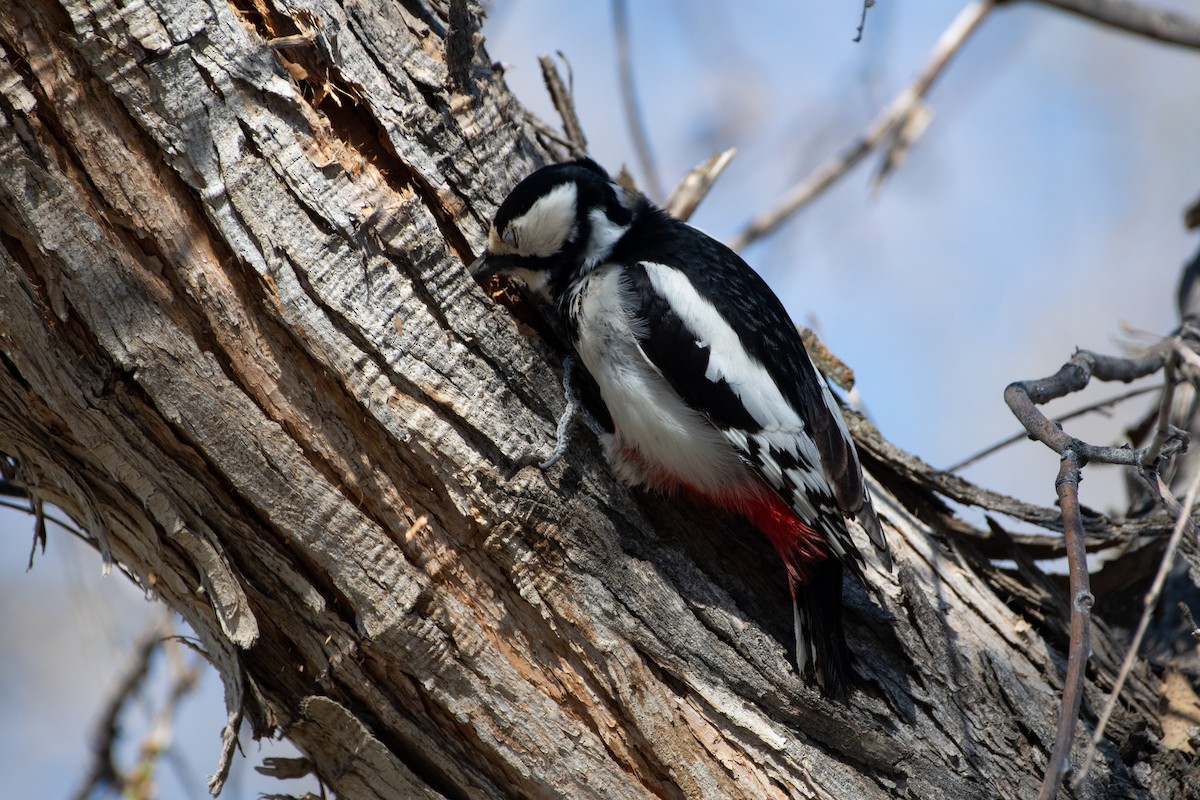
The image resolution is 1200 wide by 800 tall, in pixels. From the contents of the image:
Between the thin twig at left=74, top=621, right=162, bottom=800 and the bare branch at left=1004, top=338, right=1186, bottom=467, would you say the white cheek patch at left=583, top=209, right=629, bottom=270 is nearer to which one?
the bare branch at left=1004, top=338, right=1186, bottom=467

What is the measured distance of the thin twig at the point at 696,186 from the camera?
357 cm

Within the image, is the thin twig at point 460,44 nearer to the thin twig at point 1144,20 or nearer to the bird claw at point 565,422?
the bird claw at point 565,422

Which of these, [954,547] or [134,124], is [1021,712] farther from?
[134,124]

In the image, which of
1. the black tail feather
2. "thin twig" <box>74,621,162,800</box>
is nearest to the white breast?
the black tail feather

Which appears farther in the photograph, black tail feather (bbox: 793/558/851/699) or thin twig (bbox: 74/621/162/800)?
thin twig (bbox: 74/621/162/800)

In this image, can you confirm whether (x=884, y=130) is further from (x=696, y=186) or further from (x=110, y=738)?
(x=110, y=738)

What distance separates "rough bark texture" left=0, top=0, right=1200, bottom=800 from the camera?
1.83m

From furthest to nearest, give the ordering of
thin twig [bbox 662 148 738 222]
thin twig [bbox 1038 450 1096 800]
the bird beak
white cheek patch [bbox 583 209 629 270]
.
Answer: thin twig [bbox 662 148 738 222] → white cheek patch [bbox 583 209 629 270] → the bird beak → thin twig [bbox 1038 450 1096 800]

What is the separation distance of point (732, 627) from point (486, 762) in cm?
63

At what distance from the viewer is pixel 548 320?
2654mm

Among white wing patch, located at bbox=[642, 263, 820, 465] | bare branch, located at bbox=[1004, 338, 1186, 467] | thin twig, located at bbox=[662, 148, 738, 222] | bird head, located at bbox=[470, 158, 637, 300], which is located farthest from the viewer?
thin twig, located at bbox=[662, 148, 738, 222]

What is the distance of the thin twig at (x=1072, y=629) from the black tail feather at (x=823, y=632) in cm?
57

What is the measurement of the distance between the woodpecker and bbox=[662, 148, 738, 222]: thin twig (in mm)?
708

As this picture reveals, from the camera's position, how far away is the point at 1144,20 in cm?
319
